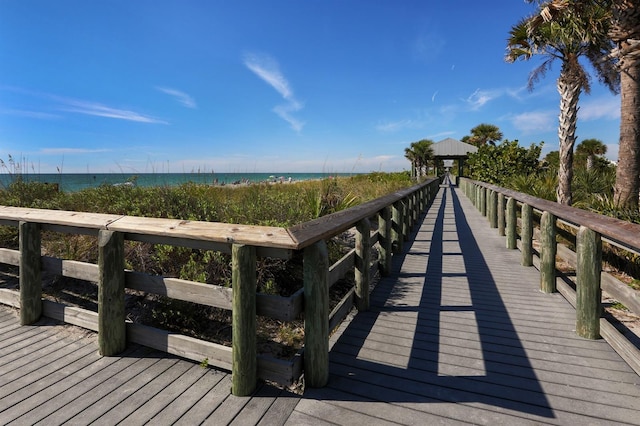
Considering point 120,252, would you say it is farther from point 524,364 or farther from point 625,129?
point 625,129

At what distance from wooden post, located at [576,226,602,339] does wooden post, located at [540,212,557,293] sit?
1.18 metres

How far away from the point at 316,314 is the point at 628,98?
8.72 m

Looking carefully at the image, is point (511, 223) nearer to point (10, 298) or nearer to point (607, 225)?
point (607, 225)

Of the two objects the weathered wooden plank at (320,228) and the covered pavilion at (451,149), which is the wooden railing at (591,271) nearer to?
the weathered wooden plank at (320,228)

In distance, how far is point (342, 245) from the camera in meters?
5.60

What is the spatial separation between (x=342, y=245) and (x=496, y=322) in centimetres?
274

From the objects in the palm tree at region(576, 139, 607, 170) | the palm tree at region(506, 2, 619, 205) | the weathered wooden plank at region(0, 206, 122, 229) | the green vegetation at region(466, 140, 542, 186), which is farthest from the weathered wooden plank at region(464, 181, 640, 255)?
the palm tree at region(576, 139, 607, 170)

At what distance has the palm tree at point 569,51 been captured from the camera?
8.60m

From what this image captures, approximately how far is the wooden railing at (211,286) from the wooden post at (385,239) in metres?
1.22

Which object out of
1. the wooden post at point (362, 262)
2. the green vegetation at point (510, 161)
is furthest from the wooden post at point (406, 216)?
the green vegetation at point (510, 161)

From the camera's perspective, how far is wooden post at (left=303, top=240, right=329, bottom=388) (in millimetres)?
2141

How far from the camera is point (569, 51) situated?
958cm

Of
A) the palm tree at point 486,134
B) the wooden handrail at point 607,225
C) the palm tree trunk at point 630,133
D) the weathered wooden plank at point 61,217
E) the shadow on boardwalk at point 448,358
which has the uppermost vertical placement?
the palm tree at point 486,134

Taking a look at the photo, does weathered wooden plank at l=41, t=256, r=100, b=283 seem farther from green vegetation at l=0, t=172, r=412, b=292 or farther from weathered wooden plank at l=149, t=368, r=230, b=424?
weathered wooden plank at l=149, t=368, r=230, b=424
